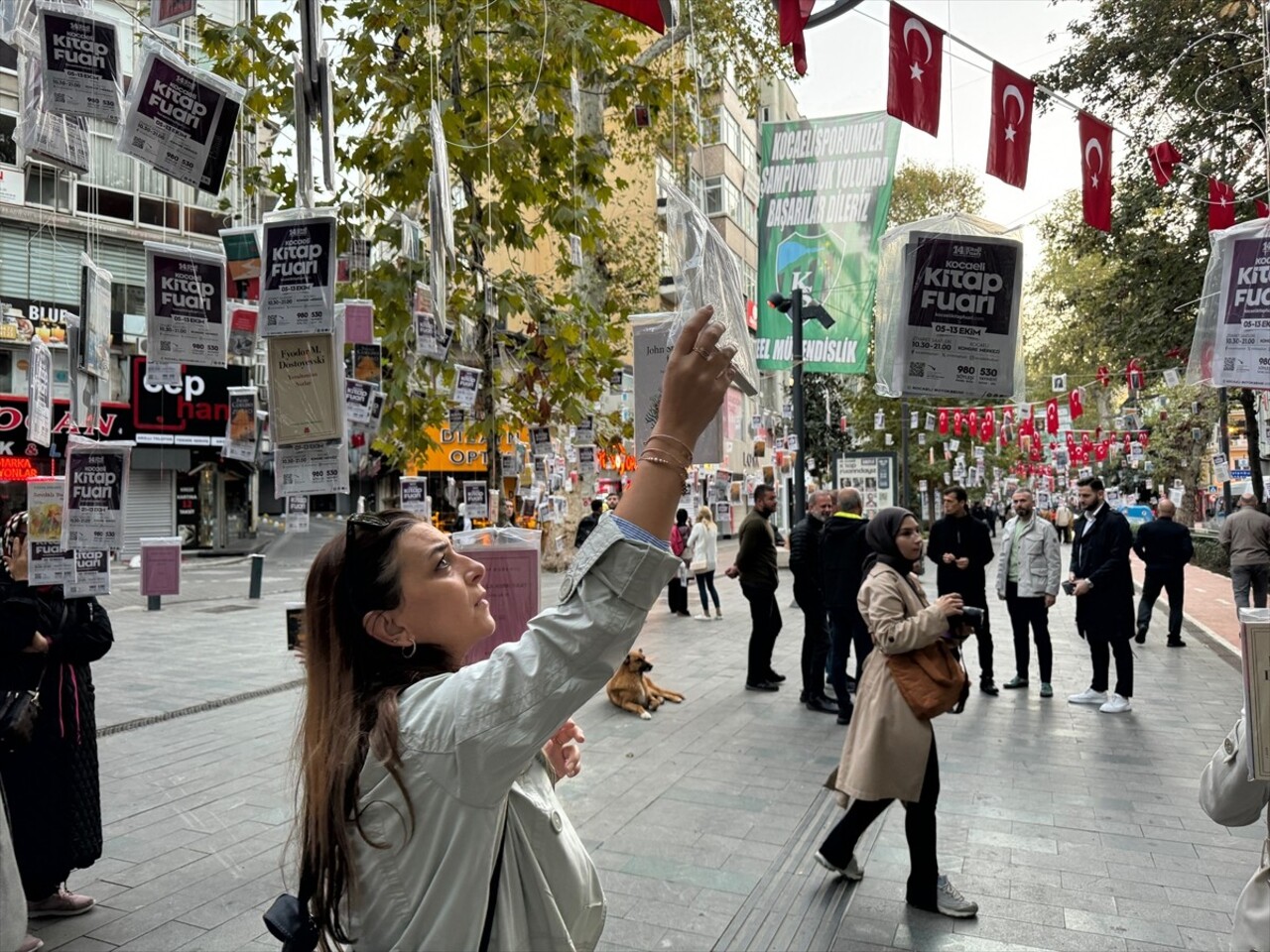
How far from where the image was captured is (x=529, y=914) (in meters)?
1.41

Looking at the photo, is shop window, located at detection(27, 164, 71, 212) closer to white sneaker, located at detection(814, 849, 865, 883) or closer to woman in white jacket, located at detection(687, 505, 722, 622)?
white sneaker, located at detection(814, 849, 865, 883)

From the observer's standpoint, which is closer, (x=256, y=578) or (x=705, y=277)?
(x=705, y=277)

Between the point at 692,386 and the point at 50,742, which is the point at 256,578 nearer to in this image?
the point at 50,742

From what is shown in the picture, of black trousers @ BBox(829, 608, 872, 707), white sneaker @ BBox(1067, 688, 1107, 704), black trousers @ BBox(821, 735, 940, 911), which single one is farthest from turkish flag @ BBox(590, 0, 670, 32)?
white sneaker @ BBox(1067, 688, 1107, 704)

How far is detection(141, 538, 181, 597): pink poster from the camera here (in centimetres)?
621

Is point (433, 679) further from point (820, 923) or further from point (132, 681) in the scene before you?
point (132, 681)

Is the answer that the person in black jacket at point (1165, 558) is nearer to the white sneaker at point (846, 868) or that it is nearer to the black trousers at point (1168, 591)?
the black trousers at point (1168, 591)

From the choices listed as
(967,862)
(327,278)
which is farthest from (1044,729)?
(327,278)

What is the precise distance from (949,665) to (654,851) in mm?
1887

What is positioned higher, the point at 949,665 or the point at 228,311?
the point at 228,311

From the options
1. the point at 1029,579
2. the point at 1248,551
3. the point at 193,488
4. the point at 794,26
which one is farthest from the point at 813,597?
the point at 193,488

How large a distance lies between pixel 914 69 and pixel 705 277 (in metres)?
2.36

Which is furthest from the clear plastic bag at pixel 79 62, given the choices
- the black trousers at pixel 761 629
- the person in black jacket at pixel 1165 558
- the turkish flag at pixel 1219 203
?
the person in black jacket at pixel 1165 558

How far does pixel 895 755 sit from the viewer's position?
12.7 feet
